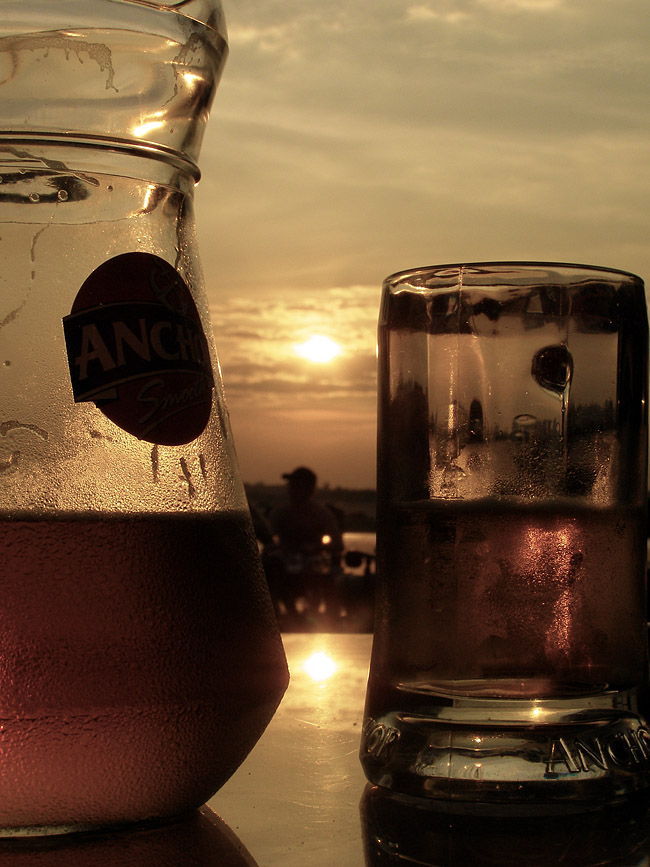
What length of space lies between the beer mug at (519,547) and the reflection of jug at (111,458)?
0.09 metres

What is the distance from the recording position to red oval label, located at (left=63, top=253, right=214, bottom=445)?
1.59 ft

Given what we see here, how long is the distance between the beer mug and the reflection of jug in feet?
0.29

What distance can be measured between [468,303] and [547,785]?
253 mm

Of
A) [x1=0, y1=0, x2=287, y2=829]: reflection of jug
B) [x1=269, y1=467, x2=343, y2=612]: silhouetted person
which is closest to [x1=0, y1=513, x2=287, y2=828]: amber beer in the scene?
[x1=0, y1=0, x2=287, y2=829]: reflection of jug

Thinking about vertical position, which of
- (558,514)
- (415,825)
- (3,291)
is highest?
(3,291)

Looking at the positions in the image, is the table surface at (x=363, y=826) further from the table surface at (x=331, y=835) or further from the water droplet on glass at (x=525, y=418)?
the water droplet on glass at (x=525, y=418)

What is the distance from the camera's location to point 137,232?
1.71ft

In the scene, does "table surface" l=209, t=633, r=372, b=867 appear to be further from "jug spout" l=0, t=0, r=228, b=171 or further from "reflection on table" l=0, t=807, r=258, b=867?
"jug spout" l=0, t=0, r=228, b=171

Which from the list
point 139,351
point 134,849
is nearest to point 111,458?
point 139,351

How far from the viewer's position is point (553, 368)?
0.56 metres

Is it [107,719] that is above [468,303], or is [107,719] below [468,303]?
below

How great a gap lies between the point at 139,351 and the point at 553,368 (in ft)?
0.72

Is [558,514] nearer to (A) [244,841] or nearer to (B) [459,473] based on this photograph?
(B) [459,473]

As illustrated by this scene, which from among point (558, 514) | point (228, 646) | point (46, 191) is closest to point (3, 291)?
point (46, 191)
